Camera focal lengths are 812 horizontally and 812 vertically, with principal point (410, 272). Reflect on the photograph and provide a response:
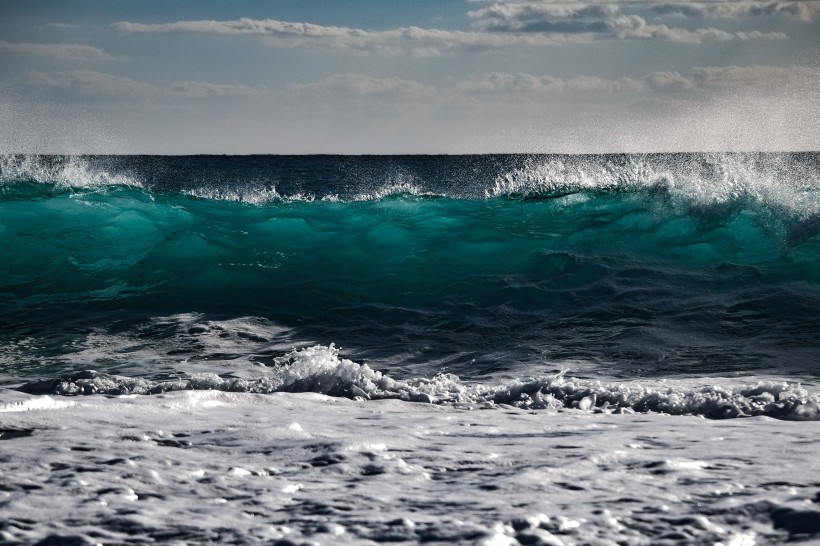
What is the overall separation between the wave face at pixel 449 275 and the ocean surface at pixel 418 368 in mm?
54

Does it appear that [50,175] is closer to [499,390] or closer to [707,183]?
[707,183]

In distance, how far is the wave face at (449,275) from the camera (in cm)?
664

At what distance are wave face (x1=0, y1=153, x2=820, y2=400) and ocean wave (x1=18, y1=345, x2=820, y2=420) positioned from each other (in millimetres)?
682

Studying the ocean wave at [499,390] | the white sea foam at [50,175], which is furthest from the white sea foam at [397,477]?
the white sea foam at [50,175]

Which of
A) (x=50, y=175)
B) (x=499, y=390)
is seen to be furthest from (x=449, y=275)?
(x=50, y=175)

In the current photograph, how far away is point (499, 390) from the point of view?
504 cm

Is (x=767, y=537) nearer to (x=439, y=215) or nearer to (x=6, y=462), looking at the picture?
(x=6, y=462)

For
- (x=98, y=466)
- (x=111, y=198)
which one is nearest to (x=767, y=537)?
(x=98, y=466)

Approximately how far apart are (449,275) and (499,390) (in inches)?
203

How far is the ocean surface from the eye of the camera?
289 centimetres

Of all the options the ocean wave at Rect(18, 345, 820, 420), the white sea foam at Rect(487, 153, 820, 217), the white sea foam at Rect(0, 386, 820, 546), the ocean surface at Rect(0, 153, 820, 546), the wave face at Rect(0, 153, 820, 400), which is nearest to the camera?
the white sea foam at Rect(0, 386, 820, 546)

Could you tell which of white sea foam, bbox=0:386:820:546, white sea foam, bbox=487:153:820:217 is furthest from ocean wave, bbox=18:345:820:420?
white sea foam, bbox=487:153:820:217

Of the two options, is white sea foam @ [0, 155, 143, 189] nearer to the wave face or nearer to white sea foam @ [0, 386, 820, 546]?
the wave face

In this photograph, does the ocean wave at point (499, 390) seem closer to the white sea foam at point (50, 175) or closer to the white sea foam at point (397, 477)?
the white sea foam at point (397, 477)
